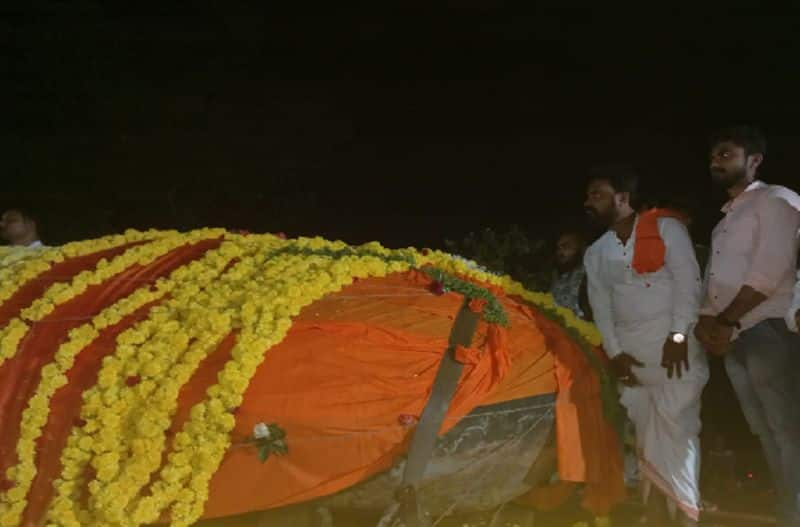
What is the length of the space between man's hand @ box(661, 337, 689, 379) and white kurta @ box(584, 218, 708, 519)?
0.04 m

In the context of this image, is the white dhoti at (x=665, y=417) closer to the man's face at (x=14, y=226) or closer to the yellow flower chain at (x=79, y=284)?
the yellow flower chain at (x=79, y=284)

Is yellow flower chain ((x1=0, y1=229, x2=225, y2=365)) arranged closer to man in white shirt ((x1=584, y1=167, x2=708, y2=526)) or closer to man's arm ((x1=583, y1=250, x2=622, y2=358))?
man's arm ((x1=583, y1=250, x2=622, y2=358))

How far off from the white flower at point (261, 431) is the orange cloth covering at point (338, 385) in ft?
0.12

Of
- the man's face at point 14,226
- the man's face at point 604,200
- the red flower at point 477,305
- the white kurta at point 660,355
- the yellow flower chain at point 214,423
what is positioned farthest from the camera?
the man's face at point 14,226

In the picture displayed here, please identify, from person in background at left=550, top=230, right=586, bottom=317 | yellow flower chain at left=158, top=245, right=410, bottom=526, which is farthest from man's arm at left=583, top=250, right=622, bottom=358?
yellow flower chain at left=158, top=245, right=410, bottom=526

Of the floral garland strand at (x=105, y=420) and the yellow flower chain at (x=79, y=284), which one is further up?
the yellow flower chain at (x=79, y=284)

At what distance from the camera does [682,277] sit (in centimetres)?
442

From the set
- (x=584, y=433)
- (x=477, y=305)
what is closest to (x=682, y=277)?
(x=584, y=433)

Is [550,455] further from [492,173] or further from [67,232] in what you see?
[492,173]

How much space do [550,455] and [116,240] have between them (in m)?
2.61

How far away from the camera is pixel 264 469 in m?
3.53

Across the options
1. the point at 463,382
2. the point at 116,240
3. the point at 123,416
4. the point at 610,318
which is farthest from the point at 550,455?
the point at 116,240

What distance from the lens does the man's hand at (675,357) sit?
4340 millimetres

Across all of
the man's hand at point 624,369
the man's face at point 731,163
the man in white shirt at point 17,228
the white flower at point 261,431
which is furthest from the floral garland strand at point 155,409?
the man in white shirt at point 17,228
